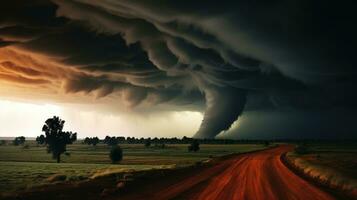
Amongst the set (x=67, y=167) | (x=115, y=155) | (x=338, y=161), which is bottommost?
(x=67, y=167)

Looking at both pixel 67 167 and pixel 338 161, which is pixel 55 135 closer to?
pixel 67 167

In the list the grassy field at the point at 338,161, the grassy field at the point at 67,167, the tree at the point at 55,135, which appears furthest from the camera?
the tree at the point at 55,135

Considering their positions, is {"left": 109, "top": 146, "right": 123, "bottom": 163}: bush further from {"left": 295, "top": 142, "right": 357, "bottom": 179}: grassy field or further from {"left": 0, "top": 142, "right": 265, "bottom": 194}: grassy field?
{"left": 295, "top": 142, "right": 357, "bottom": 179}: grassy field

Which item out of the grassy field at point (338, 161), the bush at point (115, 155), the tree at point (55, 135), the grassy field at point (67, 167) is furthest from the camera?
the tree at point (55, 135)

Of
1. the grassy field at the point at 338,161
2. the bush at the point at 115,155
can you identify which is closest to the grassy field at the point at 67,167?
the bush at the point at 115,155

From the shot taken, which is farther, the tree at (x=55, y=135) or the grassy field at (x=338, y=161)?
the tree at (x=55, y=135)

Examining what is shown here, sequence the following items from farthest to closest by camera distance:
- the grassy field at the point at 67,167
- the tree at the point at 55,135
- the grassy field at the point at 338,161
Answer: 1. the tree at the point at 55,135
2. the grassy field at the point at 338,161
3. the grassy field at the point at 67,167

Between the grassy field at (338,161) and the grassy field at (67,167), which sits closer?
the grassy field at (67,167)

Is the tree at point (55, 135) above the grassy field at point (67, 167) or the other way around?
above

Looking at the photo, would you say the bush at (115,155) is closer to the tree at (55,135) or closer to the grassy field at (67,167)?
the grassy field at (67,167)

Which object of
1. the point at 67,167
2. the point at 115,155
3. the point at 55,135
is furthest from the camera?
the point at 55,135

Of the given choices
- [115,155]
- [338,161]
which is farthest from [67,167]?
[338,161]

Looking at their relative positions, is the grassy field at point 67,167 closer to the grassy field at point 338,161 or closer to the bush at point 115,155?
the bush at point 115,155

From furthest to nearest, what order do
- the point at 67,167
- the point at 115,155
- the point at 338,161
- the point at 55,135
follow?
the point at 55,135
the point at 115,155
the point at 338,161
the point at 67,167
